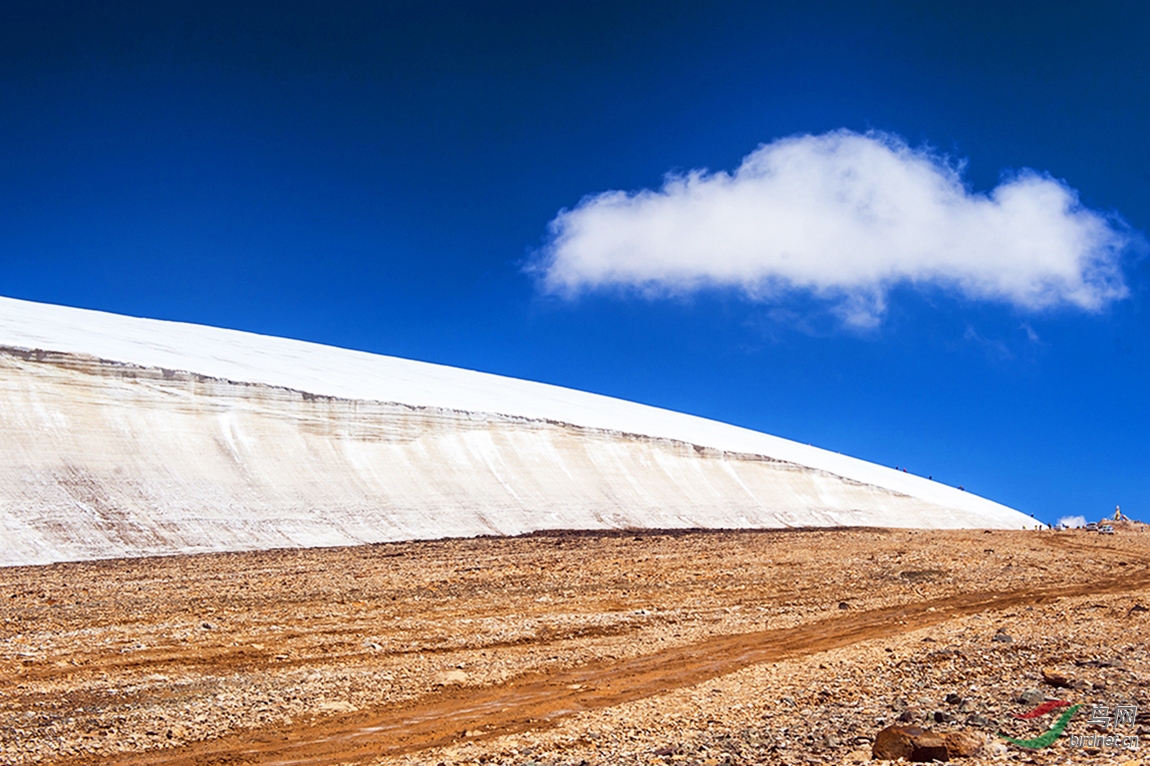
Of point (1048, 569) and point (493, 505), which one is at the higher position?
point (493, 505)

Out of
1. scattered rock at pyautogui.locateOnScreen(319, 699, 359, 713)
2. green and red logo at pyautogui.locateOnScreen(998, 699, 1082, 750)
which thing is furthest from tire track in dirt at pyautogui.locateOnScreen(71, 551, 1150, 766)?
green and red logo at pyautogui.locateOnScreen(998, 699, 1082, 750)

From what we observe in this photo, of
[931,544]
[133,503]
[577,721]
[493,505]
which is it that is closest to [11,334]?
[133,503]

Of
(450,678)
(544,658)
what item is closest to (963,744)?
(450,678)

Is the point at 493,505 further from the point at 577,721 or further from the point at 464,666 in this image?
the point at 577,721

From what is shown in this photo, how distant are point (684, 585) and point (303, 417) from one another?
17.3 meters

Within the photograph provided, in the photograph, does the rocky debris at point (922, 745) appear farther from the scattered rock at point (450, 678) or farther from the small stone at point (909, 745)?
the scattered rock at point (450, 678)

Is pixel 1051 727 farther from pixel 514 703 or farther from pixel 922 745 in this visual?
pixel 514 703

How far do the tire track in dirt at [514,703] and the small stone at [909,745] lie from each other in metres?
2.90

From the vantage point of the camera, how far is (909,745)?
18.7ft

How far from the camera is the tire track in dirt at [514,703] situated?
22.6 ft

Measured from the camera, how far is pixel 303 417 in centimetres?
2911

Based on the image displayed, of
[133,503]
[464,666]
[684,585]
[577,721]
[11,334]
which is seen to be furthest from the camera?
[11,334]

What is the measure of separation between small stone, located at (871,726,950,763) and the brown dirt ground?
21 cm

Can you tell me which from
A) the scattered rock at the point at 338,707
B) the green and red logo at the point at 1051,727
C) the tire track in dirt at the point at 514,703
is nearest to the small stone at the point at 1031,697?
the green and red logo at the point at 1051,727
